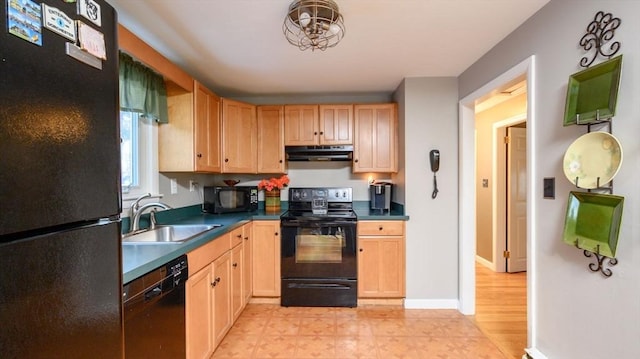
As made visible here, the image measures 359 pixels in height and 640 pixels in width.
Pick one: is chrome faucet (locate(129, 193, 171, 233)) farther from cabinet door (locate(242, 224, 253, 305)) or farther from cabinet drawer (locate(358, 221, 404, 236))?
cabinet drawer (locate(358, 221, 404, 236))

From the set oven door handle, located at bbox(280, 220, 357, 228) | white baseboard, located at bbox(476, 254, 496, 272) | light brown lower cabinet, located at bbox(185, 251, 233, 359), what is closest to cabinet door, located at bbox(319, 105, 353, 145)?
oven door handle, located at bbox(280, 220, 357, 228)

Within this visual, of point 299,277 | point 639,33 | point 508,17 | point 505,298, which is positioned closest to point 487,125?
point 505,298

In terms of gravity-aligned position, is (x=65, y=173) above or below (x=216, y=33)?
below

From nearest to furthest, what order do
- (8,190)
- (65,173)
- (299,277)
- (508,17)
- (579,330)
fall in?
(8,190) < (65,173) < (579,330) < (508,17) < (299,277)

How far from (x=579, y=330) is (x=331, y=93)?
2782 mm

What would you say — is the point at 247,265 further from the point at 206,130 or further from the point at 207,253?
the point at 206,130

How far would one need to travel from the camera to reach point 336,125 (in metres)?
3.05

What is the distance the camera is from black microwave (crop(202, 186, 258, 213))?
292 centimetres

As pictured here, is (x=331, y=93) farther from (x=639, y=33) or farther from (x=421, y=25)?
(x=639, y=33)

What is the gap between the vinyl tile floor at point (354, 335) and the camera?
6.64 feet

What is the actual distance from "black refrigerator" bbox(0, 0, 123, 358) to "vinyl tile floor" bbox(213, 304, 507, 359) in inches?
60.0

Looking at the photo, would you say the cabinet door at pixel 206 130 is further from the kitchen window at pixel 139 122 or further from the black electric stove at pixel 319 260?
the black electric stove at pixel 319 260

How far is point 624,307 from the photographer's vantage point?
1.17 metres

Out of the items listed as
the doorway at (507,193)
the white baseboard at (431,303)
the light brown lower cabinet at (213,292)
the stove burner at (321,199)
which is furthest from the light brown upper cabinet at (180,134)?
the doorway at (507,193)
